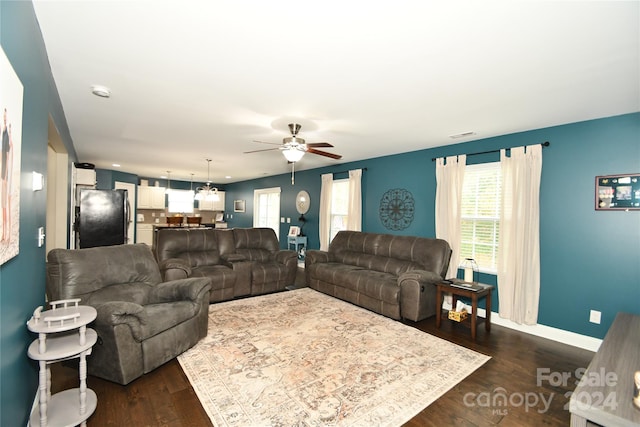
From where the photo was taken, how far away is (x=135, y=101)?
9.62 feet

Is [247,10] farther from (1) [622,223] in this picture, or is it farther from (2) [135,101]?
(1) [622,223]

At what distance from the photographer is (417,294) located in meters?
3.63

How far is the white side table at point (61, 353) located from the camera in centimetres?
161

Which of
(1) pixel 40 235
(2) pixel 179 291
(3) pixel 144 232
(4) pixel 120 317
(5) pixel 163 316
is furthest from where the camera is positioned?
(3) pixel 144 232

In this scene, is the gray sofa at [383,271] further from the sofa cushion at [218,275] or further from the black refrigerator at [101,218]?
the black refrigerator at [101,218]

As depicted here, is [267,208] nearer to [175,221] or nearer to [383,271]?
[175,221]

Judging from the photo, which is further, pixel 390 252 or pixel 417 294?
pixel 390 252

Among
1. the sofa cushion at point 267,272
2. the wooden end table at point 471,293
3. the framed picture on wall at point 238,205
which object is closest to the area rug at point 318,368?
the wooden end table at point 471,293

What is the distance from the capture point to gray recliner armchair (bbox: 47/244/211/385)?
2229mm

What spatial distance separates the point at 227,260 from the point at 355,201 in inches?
108

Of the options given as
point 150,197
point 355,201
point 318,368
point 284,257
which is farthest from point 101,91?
point 150,197

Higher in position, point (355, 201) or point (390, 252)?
point (355, 201)

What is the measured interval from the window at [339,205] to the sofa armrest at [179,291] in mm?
3870

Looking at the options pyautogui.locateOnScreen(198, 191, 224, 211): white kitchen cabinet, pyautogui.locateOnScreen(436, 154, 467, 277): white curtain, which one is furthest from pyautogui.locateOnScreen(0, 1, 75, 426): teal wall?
pyautogui.locateOnScreen(198, 191, 224, 211): white kitchen cabinet
